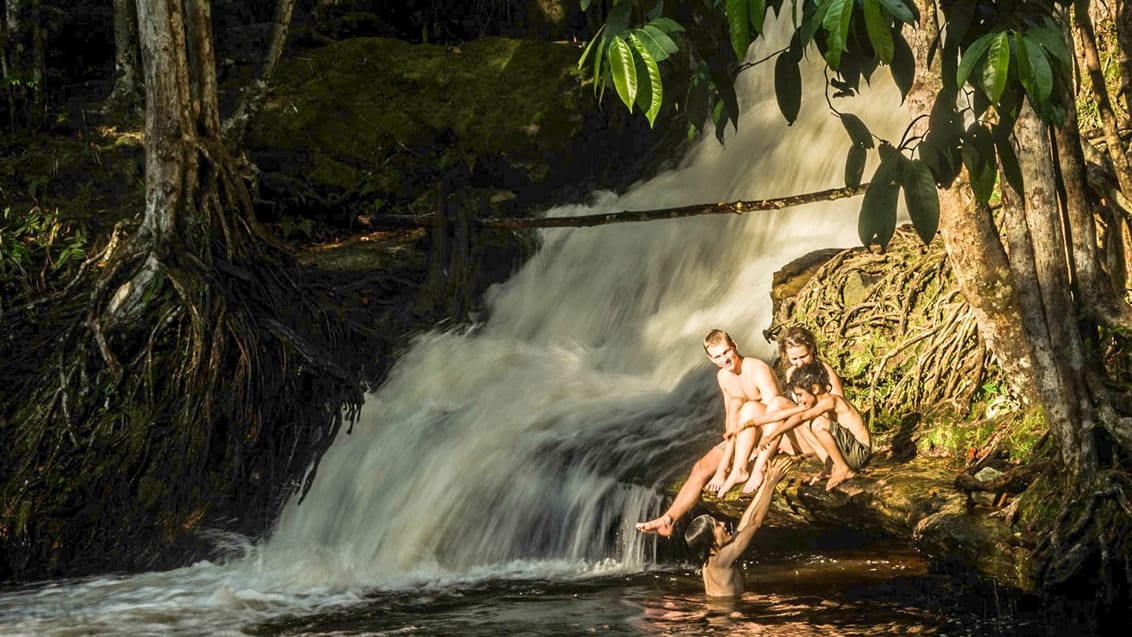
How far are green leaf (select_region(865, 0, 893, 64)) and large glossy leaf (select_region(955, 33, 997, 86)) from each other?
186 mm

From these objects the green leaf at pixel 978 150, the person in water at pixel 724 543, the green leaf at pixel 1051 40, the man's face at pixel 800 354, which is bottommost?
the person in water at pixel 724 543

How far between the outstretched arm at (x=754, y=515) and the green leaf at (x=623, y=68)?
3.79 meters

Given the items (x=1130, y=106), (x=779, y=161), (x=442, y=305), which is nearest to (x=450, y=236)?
(x=442, y=305)

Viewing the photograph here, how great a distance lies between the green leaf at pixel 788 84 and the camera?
3936 millimetres

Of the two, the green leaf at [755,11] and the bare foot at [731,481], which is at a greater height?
the green leaf at [755,11]

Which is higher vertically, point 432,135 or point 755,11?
point 432,135

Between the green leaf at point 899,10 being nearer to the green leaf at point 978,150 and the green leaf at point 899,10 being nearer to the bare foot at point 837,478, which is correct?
the green leaf at point 978,150

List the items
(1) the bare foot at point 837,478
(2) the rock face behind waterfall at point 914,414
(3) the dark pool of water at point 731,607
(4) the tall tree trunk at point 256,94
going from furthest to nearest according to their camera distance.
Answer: (4) the tall tree trunk at point 256,94 < (1) the bare foot at point 837,478 < (2) the rock face behind waterfall at point 914,414 < (3) the dark pool of water at point 731,607

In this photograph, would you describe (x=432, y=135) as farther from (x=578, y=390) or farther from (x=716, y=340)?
(x=716, y=340)

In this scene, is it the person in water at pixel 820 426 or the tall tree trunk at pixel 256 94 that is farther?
the tall tree trunk at pixel 256 94

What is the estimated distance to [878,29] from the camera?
326 centimetres

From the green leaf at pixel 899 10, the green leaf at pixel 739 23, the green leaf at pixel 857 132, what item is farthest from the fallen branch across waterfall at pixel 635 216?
the green leaf at pixel 899 10

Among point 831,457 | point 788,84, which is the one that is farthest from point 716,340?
point 788,84

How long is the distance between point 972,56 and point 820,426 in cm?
408
